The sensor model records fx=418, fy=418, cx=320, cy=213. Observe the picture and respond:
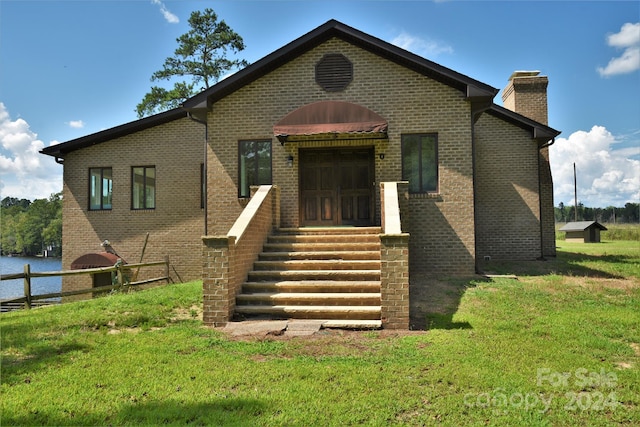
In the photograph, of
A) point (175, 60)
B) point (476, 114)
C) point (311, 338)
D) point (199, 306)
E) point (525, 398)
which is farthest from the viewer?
point (175, 60)

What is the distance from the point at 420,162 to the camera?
10953mm

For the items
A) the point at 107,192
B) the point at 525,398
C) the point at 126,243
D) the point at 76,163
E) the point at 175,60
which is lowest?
the point at 525,398

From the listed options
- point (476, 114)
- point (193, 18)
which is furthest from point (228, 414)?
point (193, 18)

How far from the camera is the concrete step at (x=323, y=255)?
324 inches

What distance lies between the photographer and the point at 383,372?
4.45 m

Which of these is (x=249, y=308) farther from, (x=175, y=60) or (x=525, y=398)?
(x=175, y=60)

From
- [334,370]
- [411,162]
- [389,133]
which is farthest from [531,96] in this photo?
[334,370]

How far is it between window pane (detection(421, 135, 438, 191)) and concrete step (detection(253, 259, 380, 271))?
3814mm

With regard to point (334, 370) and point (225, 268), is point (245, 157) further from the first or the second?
point (334, 370)

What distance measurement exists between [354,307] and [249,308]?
1.73 metres

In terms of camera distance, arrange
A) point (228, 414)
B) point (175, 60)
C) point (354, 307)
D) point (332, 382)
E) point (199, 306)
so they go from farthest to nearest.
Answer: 1. point (175, 60)
2. point (199, 306)
3. point (354, 307)
4. point (332, 382)
5. point (228, 414)

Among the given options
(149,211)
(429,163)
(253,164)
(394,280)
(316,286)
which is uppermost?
(253,164)

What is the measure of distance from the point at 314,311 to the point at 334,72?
23.0ft

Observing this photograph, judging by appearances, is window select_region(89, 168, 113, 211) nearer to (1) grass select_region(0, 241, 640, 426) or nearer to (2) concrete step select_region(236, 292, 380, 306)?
(1) grass select_region(0, 241, 640, 426)
